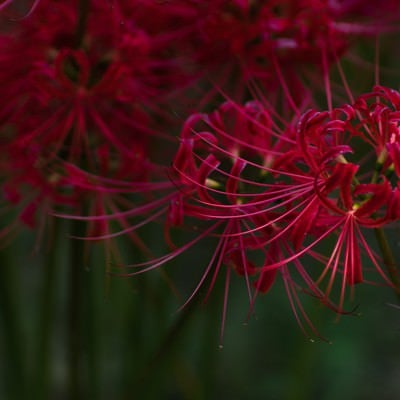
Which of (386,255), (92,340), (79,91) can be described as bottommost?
(92,340)

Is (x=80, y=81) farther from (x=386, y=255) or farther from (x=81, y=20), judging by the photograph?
(x=386, y=255)

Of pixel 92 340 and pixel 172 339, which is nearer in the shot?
pixel 172 339

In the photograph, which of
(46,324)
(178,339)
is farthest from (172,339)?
(46,324)

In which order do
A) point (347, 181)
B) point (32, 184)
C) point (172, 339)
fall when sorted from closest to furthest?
point (347, 181)
point (172, 339)
point (32, 184)

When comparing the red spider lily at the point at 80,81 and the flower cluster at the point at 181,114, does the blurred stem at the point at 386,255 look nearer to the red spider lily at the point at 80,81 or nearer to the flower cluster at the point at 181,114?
the flower cluster at the point at 181,114

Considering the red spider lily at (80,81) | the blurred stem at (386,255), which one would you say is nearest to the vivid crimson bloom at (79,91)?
the red spider lily at (80,81)

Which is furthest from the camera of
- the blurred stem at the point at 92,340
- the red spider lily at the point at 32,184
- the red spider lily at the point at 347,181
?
the blurred stem at the point at 92,340

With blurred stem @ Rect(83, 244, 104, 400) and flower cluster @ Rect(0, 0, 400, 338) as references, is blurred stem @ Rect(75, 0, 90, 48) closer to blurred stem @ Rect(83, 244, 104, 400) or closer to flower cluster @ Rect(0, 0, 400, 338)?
flower cluster @ Rect(0, 0, 400, 338)

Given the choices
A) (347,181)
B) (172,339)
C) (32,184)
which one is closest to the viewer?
(347,181)
